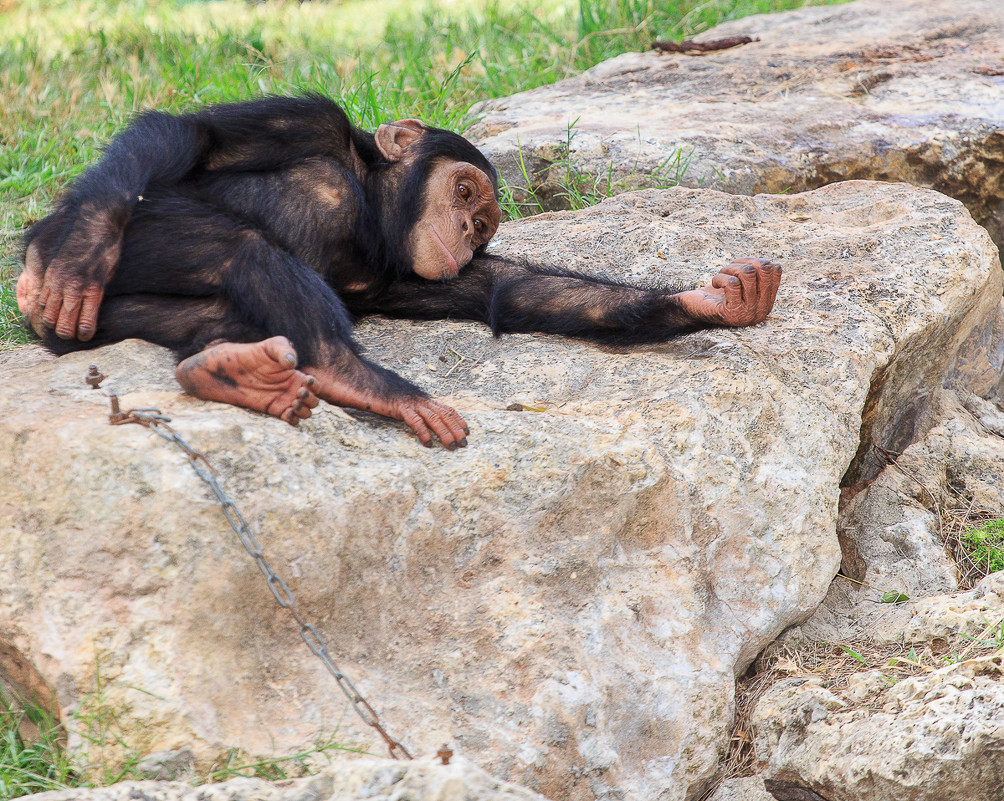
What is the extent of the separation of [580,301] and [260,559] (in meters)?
1.74

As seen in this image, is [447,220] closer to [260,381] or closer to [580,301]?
[580,301]

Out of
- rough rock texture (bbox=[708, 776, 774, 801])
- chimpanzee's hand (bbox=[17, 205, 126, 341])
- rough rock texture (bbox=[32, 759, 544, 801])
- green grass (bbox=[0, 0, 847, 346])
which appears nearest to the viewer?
rough rock texture (bbox=[32, 759, 544, 801])

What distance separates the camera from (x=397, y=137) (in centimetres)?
373

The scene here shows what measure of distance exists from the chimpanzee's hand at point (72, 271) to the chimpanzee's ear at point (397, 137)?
1.06 meters

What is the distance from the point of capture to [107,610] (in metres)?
2.22

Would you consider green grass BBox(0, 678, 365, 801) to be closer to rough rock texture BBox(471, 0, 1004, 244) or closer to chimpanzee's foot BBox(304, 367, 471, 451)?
chimpanzee's foot BBox(304, 367, 471, 451)

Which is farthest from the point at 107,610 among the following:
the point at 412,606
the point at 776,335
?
the point at 776,335

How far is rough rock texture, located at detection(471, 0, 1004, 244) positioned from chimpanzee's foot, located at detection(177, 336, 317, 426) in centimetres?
305

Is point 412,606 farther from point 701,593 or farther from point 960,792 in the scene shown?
point 960,792

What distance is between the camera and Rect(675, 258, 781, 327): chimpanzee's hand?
11.2ft

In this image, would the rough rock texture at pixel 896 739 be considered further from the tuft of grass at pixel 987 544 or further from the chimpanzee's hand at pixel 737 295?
the chimpanzee's hand at pixel 737 295

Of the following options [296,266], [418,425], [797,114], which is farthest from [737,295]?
[797,114]

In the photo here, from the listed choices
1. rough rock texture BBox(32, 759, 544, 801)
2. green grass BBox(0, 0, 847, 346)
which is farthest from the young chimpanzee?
green grass BBox(0, 0, 847, 346)

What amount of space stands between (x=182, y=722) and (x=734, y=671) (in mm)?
1502
